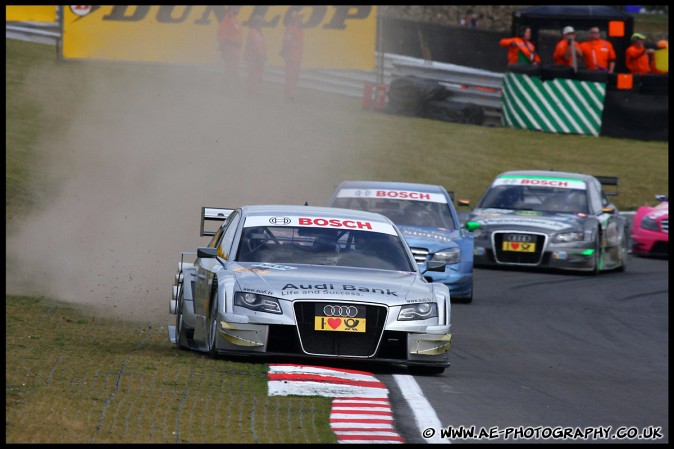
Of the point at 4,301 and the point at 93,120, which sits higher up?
the point at 93,120

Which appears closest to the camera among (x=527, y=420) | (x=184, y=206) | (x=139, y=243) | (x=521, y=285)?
(x=527, y=420)

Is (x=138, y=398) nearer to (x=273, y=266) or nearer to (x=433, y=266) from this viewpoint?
(x=273, y=266)

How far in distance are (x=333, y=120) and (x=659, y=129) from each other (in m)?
6.98

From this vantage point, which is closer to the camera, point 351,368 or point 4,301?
point 351,368

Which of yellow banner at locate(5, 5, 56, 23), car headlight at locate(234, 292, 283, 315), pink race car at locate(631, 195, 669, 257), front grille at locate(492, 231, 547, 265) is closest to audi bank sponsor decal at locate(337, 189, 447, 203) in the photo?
front grille at locate(492, 231, 547, 265)

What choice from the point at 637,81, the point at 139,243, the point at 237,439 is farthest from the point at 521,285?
the point at 637,81

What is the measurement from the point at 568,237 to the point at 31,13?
67.0ft

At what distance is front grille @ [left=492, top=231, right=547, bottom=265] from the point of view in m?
18.1

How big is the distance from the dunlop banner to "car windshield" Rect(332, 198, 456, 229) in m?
17.2

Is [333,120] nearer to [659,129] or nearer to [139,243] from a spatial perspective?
[659,129]

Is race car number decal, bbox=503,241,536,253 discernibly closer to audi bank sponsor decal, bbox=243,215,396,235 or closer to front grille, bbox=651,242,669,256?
front grille, bbox=651,242,669,256

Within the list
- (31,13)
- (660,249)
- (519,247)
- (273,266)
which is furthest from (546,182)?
(31,13)

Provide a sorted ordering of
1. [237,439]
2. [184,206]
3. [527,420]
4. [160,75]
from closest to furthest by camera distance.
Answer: [237,439], [527,420], [184,206], [160,75]

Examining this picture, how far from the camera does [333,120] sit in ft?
100
